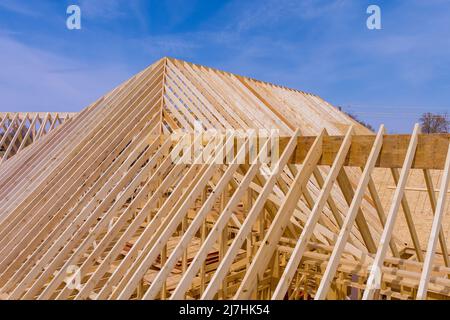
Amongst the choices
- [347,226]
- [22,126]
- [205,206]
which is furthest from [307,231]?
[22,126]

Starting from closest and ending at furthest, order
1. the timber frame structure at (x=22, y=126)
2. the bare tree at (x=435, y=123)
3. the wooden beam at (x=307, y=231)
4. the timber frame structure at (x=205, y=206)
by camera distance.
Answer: the wooden beam at (x=307, y=231), the timber frame structure at (x=205, y=206), the timber frame structure at (x=22, y=126), the bare tree at (x=435, y=123)

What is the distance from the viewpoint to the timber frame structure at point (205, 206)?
3.24m

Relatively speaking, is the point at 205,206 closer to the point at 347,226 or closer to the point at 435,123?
the point at 347,226

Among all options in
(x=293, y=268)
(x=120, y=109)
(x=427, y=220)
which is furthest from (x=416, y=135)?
(x=427, y=220)

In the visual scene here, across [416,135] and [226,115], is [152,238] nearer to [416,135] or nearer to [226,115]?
[416,135]

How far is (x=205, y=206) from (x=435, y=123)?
4323 cm

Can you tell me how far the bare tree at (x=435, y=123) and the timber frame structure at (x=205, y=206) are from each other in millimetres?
33413

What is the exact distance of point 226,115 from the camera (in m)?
7.32

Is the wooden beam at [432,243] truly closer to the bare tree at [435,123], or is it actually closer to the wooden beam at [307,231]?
the wooden beam at [307,231]

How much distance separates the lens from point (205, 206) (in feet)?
12.3

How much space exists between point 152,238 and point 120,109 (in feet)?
13.2

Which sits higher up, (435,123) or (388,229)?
(435,123)

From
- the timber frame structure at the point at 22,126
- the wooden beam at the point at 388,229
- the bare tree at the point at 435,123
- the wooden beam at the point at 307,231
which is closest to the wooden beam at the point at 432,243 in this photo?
the wooden beam at the point at 388,229

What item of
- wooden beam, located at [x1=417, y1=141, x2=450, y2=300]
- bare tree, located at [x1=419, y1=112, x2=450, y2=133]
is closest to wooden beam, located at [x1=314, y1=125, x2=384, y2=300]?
wooden beam, located at [x1=417, y1=141, x2=450, y2=300]
